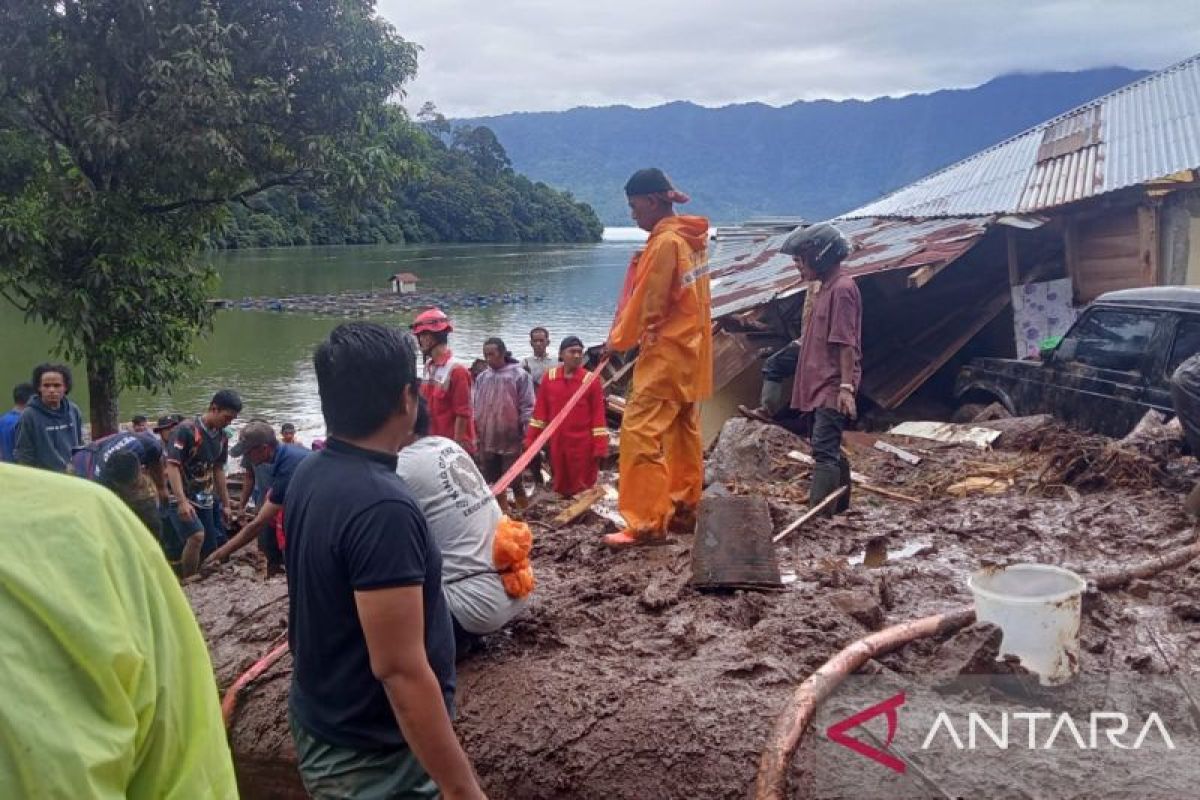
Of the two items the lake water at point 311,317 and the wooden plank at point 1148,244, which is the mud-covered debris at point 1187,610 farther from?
the wooden plank at point 1148,244

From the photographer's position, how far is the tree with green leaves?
30.8ft

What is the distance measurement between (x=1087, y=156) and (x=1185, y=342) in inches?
281

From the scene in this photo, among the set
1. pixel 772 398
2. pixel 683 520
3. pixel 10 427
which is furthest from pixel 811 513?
pixel 10 427

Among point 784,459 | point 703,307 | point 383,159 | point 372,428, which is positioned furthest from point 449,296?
point 372,428

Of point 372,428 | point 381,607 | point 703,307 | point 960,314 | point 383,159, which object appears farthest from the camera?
point 960,314

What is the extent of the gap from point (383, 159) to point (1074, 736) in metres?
9.11

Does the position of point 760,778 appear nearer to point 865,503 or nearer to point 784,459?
point 865,503

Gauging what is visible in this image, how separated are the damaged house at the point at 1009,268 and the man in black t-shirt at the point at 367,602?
9110 mm

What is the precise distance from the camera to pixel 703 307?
536cm

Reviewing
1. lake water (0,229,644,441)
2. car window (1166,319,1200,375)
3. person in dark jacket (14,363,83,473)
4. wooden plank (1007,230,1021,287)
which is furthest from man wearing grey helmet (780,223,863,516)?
wooden plank (1007,230,1021,287)

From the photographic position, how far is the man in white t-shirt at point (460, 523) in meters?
3.16

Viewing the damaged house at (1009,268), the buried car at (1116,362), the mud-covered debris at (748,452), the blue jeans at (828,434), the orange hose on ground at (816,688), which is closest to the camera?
the orange hose on ground at (816,688)

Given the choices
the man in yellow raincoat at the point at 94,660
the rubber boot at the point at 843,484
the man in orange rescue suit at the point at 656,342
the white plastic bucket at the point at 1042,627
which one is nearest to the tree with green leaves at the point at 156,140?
the man in orange rescue suit at the point at 656,342

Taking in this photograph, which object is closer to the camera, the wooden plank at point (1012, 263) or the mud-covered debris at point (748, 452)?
the mud-covered debris at point (748, 452)
